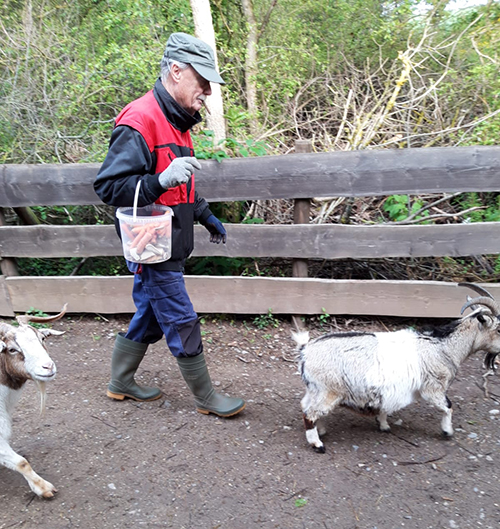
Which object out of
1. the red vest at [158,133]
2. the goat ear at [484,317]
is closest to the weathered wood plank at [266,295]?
the goat ear at [484,317]

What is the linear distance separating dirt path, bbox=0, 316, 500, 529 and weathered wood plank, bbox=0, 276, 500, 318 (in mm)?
756

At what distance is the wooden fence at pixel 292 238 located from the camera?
4.47 meters

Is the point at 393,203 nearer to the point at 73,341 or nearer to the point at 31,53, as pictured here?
the point at 73,341

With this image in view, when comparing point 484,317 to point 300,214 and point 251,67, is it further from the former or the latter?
point 251,67

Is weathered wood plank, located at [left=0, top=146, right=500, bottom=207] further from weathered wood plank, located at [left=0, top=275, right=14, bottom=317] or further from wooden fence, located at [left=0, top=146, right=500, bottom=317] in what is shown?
weathered wood plank, located at [left=0, top=275, right=14, bottom=317]

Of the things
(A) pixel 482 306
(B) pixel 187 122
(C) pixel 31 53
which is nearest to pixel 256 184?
(B) pixel 187 122

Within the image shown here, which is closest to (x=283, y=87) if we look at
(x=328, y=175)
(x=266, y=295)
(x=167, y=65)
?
(x=328, y=175)

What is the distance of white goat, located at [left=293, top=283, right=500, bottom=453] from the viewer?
3266mm

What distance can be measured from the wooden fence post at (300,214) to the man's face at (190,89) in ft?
5.68

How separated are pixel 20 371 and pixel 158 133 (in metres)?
1.78

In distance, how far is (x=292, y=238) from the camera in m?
4.79

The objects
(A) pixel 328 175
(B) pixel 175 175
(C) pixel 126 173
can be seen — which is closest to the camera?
(B) pixel 175 175

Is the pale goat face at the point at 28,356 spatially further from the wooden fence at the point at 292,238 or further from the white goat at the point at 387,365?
the wooden fence at the point at 292,238

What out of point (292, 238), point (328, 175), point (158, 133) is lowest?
point (292, 238)
